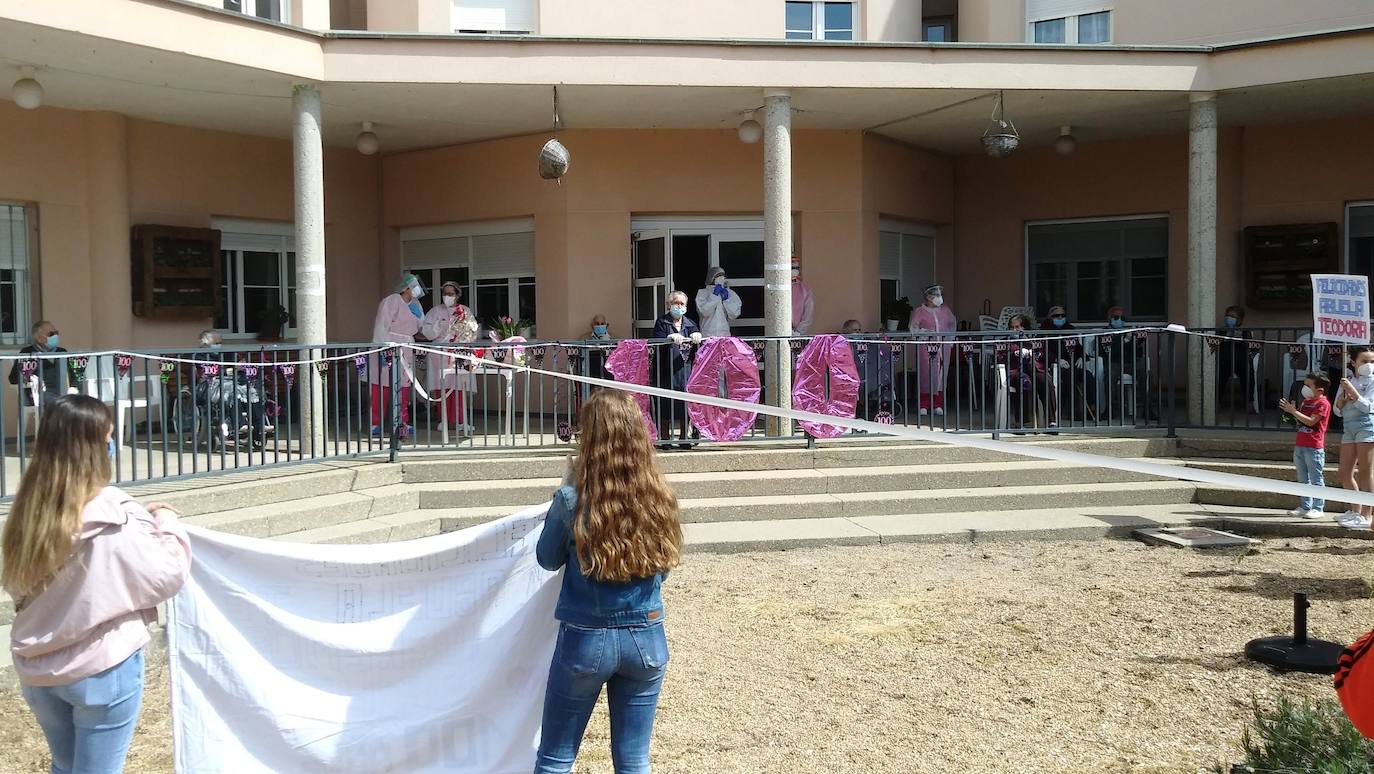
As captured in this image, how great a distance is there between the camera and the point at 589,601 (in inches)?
144

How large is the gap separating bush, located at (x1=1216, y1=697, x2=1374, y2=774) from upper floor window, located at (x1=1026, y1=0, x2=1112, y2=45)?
12570 mm

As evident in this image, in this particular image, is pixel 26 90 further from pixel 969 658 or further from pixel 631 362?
pixel 969 658

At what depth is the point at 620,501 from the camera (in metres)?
3.66

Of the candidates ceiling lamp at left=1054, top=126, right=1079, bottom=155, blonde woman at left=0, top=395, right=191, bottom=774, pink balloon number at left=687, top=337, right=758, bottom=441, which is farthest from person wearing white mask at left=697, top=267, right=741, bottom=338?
blonde woman at left=0, top=395, right=191, bottom=774

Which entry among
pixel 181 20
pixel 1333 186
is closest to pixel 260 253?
pixel 181 20

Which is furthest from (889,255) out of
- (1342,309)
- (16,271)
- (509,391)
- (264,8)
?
(16,271)

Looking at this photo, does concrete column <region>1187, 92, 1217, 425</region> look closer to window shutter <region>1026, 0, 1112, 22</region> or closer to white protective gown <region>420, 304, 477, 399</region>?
window shutter <region>1026, 0, 1112, 22</region>

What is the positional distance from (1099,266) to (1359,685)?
14094 mm

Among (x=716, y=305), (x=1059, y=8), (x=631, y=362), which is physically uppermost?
(x=1059, y=8)

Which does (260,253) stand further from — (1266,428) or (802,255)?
(1266,428)

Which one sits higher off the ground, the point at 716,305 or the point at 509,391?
the point at 716,305

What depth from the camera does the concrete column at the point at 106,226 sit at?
12.6 meters

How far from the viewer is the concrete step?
32.4ft

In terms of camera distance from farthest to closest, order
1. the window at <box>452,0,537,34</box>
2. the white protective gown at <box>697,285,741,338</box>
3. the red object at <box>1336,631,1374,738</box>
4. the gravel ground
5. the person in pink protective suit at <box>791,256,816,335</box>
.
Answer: the person in pink protective suit at <box>791,256,816,335</box>
the window at <box>452,0,537,34</box>
the white protective gown at <box>697,285,741,338</box>
the gravel ground
the red object at <box>1336,631,1374,738</box>
